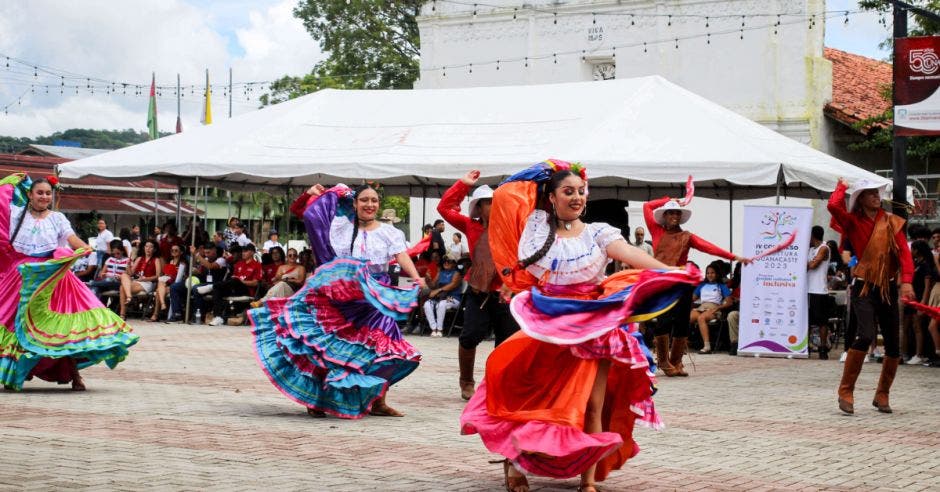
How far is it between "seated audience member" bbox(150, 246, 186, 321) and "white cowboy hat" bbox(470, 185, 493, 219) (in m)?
12.4

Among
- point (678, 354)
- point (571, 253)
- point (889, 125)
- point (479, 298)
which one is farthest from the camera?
point (889, 125)

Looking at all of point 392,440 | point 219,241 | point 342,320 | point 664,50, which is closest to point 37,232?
point 342,320

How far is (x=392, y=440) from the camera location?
8195 millimetres

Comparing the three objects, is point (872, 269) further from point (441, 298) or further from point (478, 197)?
point (441, 298)

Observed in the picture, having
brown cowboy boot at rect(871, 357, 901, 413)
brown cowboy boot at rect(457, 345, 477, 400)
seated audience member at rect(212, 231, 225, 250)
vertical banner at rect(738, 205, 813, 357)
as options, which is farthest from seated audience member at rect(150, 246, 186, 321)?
brown cowboy boot at rect(871, 357, 901, 413)

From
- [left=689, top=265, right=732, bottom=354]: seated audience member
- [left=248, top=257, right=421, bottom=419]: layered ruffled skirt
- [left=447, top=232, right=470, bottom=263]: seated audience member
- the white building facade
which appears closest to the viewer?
[left=248, top=257, right=421, bottom=419]: layered ruffled skirt

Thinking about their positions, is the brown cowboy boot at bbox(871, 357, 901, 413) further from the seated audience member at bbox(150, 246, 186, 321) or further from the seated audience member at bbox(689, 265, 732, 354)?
the seated audience member at bbox(150, 246, 186, 321)

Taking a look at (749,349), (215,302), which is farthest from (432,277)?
(749,349)

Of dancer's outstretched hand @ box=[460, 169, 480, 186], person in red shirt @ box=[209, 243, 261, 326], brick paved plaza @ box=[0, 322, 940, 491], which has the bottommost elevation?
brick paved plaza @ box=[0, 322, 940, 491]

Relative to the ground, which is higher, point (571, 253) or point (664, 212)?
point (664, 212)

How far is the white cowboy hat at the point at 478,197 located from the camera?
995 cm

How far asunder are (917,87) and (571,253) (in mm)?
8814

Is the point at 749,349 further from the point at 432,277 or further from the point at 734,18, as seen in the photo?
the point at 734,18

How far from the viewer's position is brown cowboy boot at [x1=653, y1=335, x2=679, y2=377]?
1348 cm
